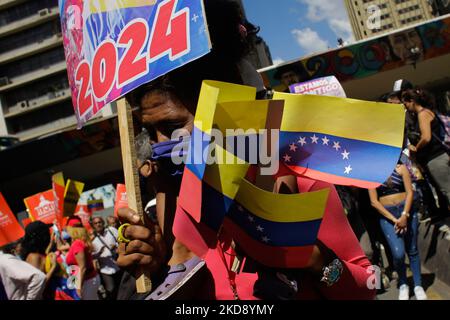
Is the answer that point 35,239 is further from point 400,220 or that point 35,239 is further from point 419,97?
point 419,97

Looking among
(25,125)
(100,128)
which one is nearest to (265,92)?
(100,128)

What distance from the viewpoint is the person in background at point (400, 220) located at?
13.9ft

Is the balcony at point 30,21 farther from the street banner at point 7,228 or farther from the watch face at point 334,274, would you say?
the watch face at point 334,274

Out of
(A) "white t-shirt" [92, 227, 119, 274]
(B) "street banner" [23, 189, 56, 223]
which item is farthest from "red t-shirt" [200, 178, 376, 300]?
(B) "street banner" [23, 189, 56, 223]

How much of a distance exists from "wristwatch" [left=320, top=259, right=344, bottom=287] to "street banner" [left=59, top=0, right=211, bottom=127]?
65 centimetres

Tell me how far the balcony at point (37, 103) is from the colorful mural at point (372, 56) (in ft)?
118

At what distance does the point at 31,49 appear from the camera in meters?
49.0

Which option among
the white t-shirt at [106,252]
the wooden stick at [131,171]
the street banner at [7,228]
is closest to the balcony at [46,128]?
the white t-shirt at [106,252]

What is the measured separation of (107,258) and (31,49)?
47.6 metres

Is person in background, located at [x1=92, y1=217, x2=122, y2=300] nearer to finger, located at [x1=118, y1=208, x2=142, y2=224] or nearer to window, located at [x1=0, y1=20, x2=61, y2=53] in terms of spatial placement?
finger, located at [x1=118, y1=208, x2=142, y2=224]

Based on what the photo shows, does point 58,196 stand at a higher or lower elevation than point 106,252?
higher

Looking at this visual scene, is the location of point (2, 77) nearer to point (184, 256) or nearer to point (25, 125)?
point (25, 125)

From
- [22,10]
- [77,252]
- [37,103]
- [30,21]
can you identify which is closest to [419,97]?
[77,252]
